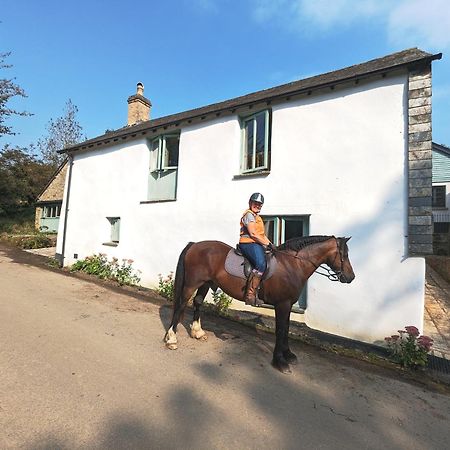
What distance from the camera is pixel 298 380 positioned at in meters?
4.19

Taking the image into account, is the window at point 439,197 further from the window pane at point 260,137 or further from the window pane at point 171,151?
the window pane at point 171,151

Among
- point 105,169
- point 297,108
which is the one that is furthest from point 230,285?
point 105,169

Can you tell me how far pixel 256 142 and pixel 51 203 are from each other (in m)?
21.4

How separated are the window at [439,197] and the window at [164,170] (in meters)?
19.4

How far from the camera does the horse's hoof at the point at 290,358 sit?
4672 millimetres

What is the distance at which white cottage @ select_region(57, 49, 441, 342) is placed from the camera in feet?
18.2

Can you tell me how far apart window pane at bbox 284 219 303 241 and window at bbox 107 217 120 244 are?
6.80 metres

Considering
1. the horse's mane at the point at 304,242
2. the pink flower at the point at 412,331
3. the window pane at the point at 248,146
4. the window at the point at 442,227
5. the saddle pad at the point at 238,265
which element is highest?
the window pane at the point at 248,146

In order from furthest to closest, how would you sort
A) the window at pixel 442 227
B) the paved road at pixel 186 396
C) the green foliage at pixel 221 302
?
the window at pixel 442 227 → the green foliage at pixel 221 302 → the paved road at pixel 186 396

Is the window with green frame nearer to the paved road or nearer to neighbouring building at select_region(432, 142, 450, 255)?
the paved road

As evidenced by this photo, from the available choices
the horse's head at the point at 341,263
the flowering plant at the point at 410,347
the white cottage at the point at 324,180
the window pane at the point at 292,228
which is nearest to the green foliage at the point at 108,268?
the white cottage at the point at 324,180

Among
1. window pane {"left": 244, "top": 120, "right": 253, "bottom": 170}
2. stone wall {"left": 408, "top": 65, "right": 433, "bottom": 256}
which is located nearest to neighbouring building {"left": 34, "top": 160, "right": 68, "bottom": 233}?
window pane {"left": 244, "top": 120, "right": 253, "bottom": 170}

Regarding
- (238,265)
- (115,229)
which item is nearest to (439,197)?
(115,229)

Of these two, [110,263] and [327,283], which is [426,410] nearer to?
[327,283]
